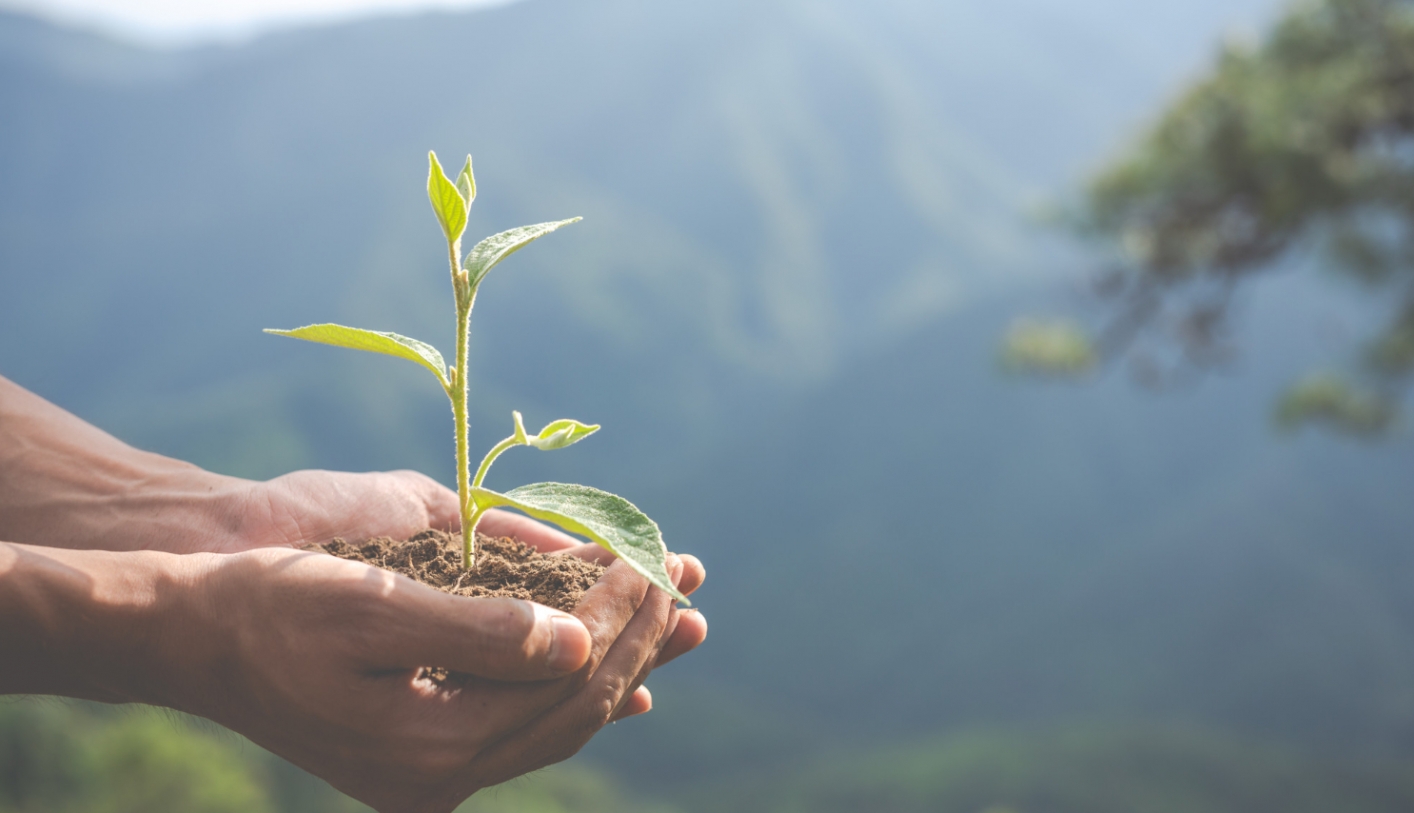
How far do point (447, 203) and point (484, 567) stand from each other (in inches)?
29.7

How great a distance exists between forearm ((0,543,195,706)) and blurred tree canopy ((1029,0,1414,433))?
227 inches

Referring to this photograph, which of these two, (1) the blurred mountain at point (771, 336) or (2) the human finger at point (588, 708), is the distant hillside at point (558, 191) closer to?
(1) the blurred mountain at point (771, 336)

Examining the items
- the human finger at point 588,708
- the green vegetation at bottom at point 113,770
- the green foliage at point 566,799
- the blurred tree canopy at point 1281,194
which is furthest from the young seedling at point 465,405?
the green foliage at point 566,799

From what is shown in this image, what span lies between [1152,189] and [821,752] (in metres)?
50.5

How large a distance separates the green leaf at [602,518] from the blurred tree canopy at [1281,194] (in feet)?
17.1

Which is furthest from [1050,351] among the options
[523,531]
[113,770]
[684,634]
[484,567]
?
[113,770]

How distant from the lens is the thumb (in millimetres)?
1472

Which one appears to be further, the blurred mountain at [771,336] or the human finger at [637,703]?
the blurred mountain at [771,336]

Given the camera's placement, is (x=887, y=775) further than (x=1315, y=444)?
No

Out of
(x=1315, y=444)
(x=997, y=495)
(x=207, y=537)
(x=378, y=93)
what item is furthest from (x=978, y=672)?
(x=378, y=93)

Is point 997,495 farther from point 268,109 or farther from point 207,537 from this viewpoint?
point 268,109

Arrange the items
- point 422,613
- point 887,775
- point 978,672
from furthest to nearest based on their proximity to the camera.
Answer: point 978,672 < point 887,775 < point 422,613

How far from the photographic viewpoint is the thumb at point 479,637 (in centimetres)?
147

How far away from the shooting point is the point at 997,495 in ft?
237
